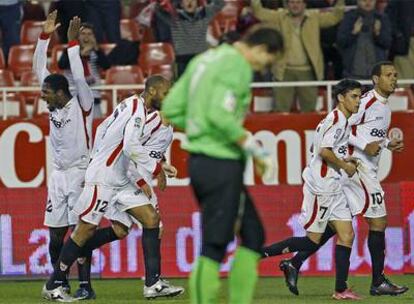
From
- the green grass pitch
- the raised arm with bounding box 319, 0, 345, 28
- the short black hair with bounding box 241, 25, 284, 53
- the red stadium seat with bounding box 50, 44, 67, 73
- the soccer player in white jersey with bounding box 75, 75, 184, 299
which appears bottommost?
the green grass pitch

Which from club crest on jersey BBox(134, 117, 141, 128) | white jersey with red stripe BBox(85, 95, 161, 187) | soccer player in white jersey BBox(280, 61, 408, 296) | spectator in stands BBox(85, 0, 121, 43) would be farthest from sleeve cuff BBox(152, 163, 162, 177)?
spectator in stands BBox(85, 0, 121, 43)

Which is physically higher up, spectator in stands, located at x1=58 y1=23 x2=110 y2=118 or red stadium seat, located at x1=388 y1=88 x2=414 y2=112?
spectator in stands, located at x1=58 y1=23 x2=110 y2=118

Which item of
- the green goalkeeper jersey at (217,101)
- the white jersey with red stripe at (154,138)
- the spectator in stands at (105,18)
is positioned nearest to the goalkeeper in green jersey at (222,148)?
the green goalkeeper jersey at (217,101)

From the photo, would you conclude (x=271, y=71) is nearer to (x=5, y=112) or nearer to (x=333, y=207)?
(x=5, y=112)

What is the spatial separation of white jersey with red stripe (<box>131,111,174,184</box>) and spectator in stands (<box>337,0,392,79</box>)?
5.01 metres

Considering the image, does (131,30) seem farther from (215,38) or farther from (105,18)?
(215,38)

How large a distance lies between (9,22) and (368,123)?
24.5ft

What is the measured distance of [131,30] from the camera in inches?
824

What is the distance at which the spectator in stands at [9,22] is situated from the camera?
19906 mm

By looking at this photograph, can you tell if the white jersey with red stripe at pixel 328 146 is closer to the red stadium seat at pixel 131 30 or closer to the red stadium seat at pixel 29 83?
the red stadium seat at pixel 29 83

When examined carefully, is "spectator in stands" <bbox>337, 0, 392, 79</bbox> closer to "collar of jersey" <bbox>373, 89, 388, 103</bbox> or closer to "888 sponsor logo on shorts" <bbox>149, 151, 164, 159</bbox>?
"collar of jersey" <bbox>373, 89, 388, 103</bbox>

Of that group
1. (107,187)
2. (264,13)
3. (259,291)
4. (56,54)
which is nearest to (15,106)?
(56,54)

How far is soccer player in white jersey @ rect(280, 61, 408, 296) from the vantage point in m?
14.0

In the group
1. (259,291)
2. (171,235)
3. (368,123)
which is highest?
(368,123)
